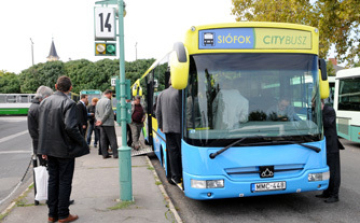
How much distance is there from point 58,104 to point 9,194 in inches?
126

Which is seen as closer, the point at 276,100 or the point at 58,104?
the point at 58,104

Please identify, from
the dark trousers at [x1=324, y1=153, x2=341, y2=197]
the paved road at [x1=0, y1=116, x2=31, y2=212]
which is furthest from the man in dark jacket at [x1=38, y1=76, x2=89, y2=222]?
the dark trousers at [x1=324, y1=153, x2=341, y2=197]

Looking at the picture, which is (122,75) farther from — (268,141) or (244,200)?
(244,200)

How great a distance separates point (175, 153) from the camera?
5.59 m

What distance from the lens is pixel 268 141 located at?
464 centimetres

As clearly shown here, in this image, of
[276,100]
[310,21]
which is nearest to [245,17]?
[310,21]

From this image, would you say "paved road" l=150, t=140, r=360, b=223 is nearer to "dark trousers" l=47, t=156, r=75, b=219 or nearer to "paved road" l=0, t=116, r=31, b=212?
"dark trousers" l=47, t=156, r=75, b=219

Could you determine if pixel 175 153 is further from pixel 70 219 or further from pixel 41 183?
pixel 41 183

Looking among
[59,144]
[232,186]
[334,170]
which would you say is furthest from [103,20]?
[334,170]

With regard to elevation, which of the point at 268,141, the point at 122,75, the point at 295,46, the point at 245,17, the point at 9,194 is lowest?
the point at 9,194

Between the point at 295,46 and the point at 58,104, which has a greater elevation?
the point at 295,46

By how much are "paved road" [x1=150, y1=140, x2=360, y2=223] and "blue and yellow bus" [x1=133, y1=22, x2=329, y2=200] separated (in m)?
0.41

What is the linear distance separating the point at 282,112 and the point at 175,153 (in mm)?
1836

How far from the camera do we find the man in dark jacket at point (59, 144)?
14.1ft
